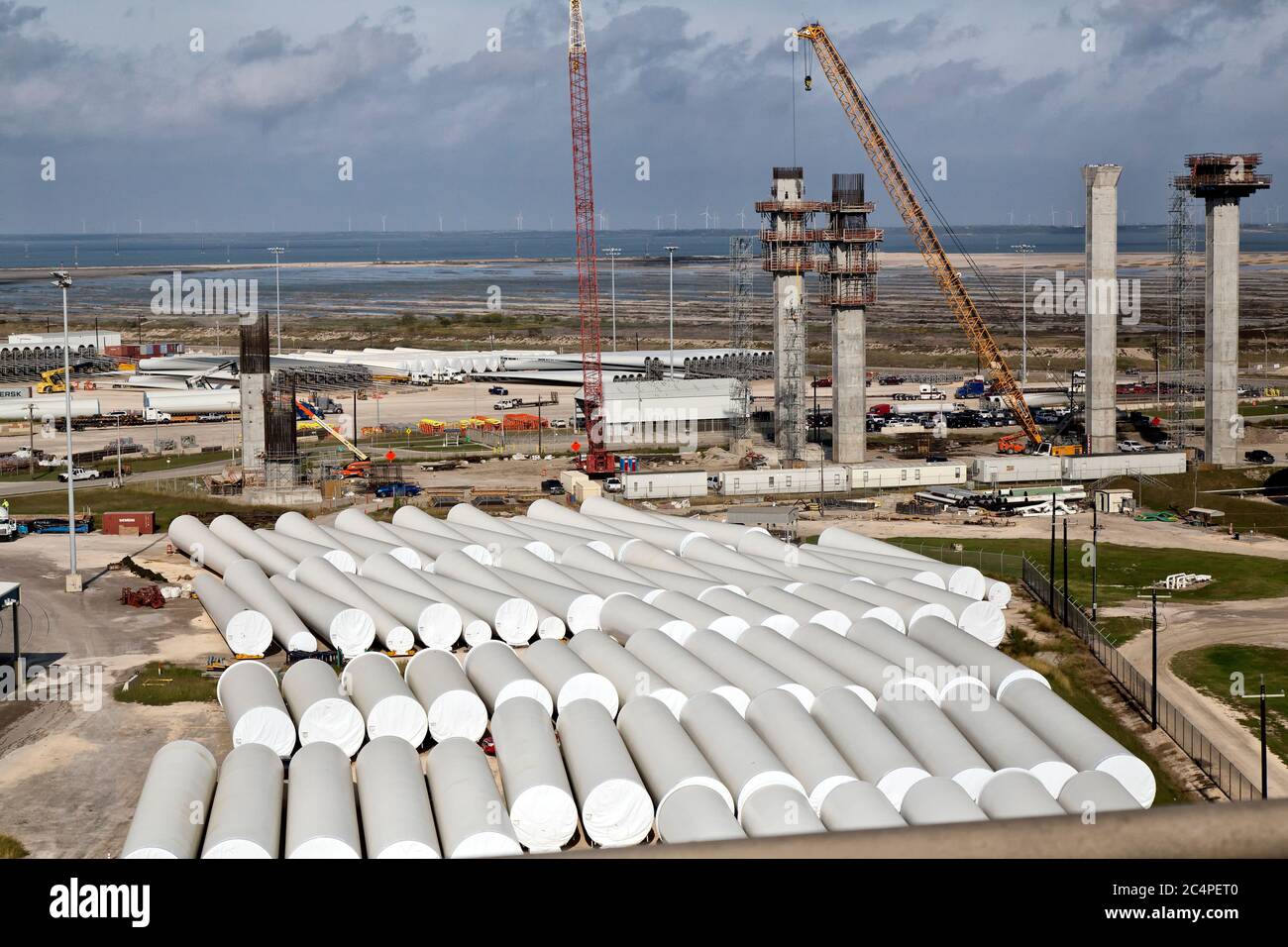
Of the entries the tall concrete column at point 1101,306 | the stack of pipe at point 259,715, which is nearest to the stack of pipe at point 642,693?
the stack of pipe at point 259,715

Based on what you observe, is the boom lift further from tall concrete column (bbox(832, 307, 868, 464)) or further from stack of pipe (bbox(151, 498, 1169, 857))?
tall concrete column (bbox(832, 307, 868, 464))

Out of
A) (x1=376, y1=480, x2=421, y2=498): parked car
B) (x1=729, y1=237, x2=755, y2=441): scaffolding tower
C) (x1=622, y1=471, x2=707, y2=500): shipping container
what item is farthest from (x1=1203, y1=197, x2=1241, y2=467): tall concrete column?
(x1=376, y1=480, x2=421, y2=498): parked car

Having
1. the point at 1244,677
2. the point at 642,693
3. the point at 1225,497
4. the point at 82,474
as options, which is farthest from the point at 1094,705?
the point at 82,474

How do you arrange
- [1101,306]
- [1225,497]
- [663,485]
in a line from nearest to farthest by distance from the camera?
[1225,497] → [663,485] → [1101,306]

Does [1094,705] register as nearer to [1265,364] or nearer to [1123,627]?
[1123,627]

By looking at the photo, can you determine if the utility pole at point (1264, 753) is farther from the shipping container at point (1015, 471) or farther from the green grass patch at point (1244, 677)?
the shipping container at point (1015, 471)

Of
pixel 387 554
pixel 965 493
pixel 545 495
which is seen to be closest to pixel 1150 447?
pixel 965 493
